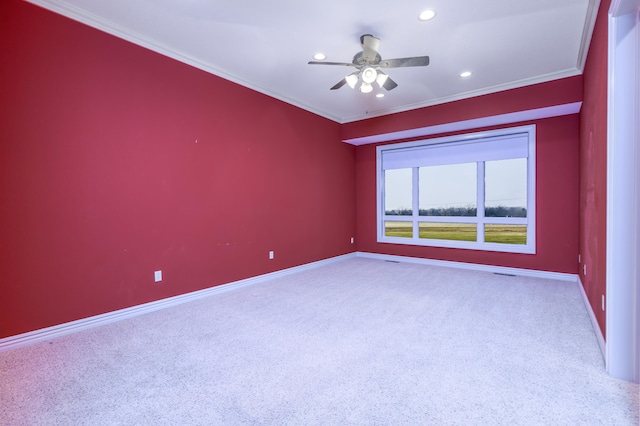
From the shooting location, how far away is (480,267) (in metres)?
5.02

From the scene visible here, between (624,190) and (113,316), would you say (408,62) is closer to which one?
(624,190)

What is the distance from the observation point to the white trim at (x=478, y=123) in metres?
4.11

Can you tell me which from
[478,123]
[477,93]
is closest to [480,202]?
[478,123]

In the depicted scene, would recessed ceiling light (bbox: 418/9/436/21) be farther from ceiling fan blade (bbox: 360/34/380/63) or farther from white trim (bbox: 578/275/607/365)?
white trim (bbox: 578/275/607/365)

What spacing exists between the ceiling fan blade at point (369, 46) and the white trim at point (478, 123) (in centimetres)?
244

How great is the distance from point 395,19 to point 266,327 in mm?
3181

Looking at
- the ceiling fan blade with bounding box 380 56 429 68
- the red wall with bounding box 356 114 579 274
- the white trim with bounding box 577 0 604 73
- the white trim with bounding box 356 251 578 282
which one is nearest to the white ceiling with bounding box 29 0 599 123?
the white trim with bounding box 577 0 604 73

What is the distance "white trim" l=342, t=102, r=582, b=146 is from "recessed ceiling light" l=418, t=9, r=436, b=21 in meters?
2.37

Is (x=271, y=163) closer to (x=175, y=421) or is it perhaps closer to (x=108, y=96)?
(x=108, y=96)

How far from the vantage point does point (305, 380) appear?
1877 mm

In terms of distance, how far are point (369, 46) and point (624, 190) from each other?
2.38m

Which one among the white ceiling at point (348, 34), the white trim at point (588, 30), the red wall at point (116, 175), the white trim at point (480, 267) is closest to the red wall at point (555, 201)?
the white trim at point (480, 267)

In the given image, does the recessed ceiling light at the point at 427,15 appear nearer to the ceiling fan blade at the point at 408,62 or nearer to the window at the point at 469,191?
the ceiling fan blade at the point at 408,62

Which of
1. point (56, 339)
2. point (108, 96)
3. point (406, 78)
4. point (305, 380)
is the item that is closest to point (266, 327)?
point (305, 380)
